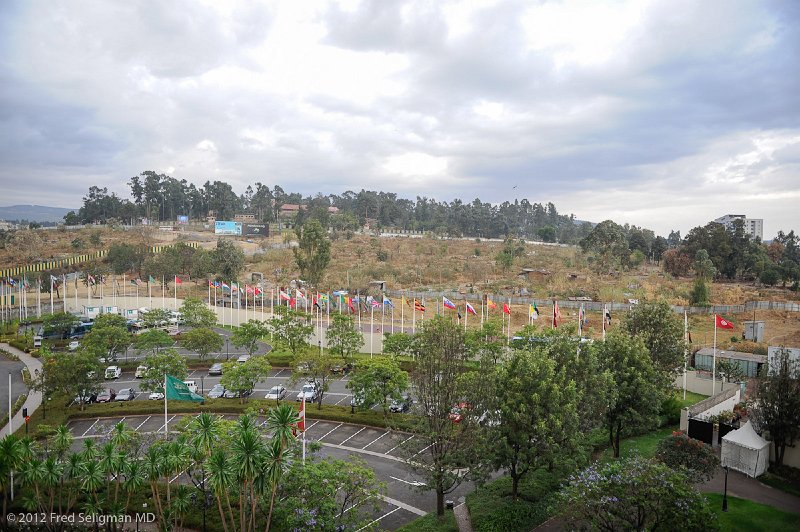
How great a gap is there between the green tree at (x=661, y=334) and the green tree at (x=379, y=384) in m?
15.9

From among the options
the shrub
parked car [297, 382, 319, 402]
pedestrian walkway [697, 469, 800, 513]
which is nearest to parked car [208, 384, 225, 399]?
parked car [297, 382, 319, 402]

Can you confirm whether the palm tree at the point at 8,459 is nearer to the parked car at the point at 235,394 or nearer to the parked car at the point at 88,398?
the parked car at the point at 235,394

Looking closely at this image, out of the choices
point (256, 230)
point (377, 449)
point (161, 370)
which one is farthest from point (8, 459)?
point (256, 230)

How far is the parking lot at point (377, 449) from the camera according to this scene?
76.0 ft

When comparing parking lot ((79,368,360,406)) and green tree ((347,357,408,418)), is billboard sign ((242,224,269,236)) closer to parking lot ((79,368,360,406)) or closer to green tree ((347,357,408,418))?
parking lot ((79,368,360,406))

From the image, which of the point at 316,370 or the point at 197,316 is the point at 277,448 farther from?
the point at 197,316

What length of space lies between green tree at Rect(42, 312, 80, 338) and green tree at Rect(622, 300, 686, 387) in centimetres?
5237

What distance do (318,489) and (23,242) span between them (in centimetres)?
11484

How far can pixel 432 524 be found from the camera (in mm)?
21266

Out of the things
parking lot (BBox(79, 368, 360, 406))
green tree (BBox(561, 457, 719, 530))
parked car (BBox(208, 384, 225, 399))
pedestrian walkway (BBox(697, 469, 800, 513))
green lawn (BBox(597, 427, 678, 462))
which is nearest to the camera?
green tree (BBox(561, 457, 719, 530))

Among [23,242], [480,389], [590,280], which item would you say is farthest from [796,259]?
[23,242]

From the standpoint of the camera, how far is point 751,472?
26.1 m

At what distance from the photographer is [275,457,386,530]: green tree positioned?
1777cm

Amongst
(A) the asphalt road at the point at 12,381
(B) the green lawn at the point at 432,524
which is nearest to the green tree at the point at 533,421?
(B) the green lawn at the point at 432,524
